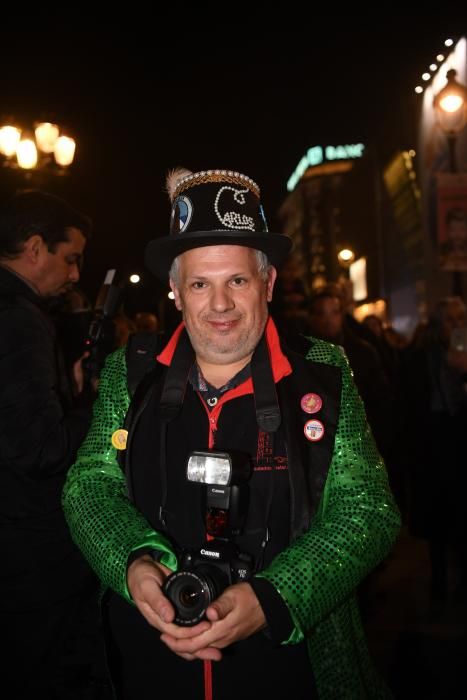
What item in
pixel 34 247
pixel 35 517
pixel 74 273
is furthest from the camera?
pixel 74 273

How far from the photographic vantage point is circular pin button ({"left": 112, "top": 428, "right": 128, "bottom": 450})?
203 cm

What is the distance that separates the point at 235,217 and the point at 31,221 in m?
1.48

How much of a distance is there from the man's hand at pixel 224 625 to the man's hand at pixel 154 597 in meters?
0.01

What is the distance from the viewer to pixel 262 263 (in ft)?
7.32

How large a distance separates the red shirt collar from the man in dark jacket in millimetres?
723

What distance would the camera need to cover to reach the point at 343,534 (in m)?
1.77

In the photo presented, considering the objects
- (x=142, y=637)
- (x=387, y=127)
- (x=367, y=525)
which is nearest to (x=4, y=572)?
(x=142, y=637)

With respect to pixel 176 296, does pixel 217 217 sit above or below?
above

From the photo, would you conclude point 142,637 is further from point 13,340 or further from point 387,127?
point 387,127

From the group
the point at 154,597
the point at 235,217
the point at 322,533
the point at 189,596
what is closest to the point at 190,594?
the point at 189,596

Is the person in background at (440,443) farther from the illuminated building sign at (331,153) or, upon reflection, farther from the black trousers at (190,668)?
the illuminated building sign at (331,153)

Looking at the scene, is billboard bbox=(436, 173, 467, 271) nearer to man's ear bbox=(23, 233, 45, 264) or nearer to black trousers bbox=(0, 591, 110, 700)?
man's ear bbox=(23, 233, 45, 264)

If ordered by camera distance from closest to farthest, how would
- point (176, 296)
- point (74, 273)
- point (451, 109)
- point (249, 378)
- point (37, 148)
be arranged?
1. point (249, 378)
2. point (176, 296)
3. point (74, 273)
4. point (451, 109)
5. point (37, 148)

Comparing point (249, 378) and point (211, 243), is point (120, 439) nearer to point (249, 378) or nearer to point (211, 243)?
point (249, 378)
